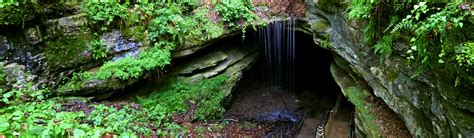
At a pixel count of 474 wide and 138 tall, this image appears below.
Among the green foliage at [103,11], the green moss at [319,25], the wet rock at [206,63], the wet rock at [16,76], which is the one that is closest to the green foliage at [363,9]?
the green moss at [319,25]

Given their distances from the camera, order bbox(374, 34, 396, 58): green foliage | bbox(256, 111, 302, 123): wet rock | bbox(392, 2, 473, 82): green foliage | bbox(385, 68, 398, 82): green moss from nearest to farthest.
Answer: bbox(392, 2, 473, 82): green foliage
bbox(374, 34, 396, 58): green foliage
bbox(385, 68, 398, 82): green moss
bbox(256, 111, 302, 123): wet rock

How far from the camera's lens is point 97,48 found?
7.31 meters

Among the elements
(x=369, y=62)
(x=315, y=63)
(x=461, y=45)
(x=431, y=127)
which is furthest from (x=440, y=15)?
(x=315, y=63)

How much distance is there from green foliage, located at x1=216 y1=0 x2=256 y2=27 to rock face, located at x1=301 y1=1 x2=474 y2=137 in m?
2.12

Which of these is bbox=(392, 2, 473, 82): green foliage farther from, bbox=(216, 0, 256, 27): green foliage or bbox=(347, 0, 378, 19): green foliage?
bbox=(216, 0, 256, 27): green foliage

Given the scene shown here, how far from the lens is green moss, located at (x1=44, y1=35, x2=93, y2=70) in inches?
270

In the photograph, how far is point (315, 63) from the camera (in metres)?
12.6

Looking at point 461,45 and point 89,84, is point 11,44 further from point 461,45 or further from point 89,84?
point 461,45

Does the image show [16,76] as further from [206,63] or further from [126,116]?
[206,63]

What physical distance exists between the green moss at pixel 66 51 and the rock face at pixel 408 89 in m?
5.60

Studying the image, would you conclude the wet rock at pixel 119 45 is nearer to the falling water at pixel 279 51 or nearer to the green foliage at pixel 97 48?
the green foliage at pixel 97 48

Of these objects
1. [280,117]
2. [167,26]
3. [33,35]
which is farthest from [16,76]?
[280,117]

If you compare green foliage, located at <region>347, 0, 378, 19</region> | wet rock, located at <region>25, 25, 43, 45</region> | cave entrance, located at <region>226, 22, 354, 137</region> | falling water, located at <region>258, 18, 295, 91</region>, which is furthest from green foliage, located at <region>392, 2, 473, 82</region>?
wet rock, located at <region>25, 25, 43, 45</region>

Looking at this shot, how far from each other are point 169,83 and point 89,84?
2.15m
